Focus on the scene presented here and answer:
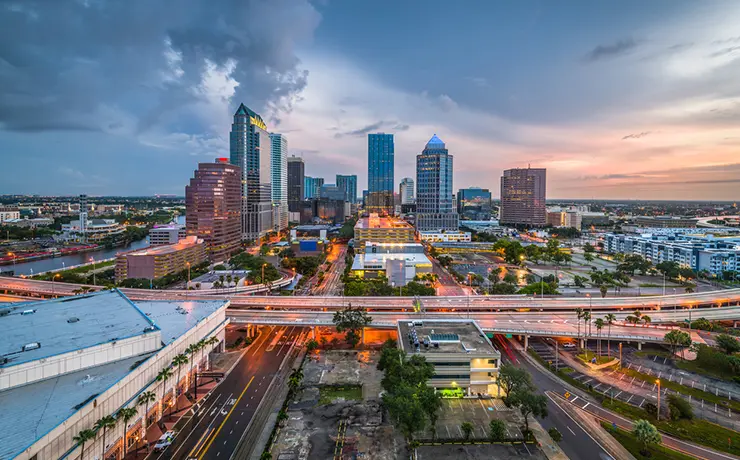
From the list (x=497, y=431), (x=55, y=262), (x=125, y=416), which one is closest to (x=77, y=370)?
(x=125, y=416)

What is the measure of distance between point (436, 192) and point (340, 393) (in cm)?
13891

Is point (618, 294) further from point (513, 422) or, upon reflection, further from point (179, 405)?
point (179, 405)

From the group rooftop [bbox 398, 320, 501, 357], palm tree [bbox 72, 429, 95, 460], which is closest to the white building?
palm tree [bbox 72, 429, 95, 460]

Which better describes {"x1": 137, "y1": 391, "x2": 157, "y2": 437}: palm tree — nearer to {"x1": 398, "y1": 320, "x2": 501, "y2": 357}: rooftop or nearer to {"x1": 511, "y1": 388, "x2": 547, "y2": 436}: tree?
{"x1": 398, "y1": 320, "x2": 501, "y2": 357}: rooftop

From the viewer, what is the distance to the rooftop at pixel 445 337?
1676 inches

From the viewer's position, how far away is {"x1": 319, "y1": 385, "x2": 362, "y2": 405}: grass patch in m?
39.8

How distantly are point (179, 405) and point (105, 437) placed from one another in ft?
35.4

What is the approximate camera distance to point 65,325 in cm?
3678

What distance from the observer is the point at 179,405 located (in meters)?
38.8

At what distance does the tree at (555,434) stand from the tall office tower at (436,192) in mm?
137200

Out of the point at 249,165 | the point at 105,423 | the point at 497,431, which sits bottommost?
the point at 497,431

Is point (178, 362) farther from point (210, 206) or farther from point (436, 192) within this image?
point (436, 192)

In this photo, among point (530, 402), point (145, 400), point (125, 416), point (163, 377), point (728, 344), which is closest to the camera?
point (125, 416)

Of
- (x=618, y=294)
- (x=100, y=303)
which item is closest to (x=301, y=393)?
(x=100, y=303)
